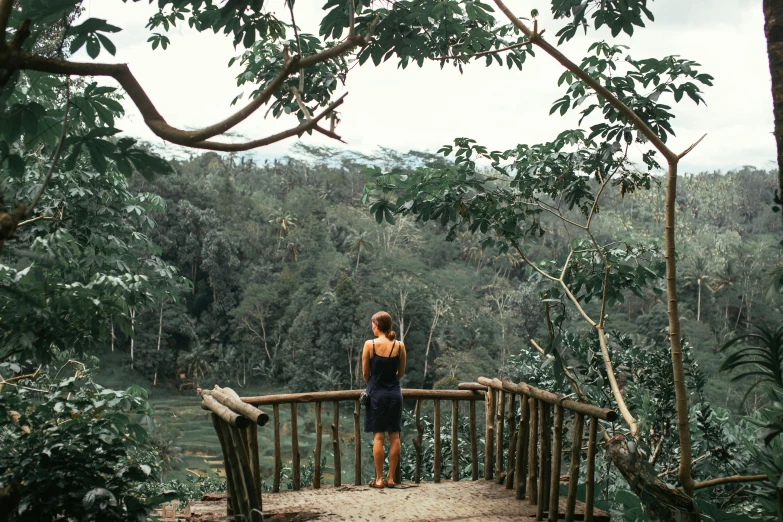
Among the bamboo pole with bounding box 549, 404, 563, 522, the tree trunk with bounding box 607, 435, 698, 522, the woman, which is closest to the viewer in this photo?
the tree trunk with bounding box 607, 435, 698, 522

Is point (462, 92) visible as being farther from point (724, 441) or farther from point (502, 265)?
point (724, 441)

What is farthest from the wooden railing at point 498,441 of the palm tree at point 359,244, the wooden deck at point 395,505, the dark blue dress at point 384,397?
the palm tree at point 359,244

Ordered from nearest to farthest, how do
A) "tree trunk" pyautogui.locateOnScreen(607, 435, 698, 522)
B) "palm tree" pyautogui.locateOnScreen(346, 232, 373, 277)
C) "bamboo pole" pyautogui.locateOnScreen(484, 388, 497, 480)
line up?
"tree trunk" pyautogui.locateOnScreen(607, 435, 698, 522), "bamboo pole" pyautogui.locateOnScreen(484, 388, 497, 480), "palm tree" pyautogui.locateOnScreen(346, 232, 373, 277)

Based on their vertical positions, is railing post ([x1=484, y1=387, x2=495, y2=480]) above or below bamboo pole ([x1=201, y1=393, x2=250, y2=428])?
below

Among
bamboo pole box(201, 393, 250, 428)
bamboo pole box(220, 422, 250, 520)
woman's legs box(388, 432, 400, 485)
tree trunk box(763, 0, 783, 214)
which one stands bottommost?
woman's legs box(388, 432, 400, 485)

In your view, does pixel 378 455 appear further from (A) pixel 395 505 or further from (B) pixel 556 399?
(B) pixel 556 399

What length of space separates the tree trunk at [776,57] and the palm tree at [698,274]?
26.1 metres

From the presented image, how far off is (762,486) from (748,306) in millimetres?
26316

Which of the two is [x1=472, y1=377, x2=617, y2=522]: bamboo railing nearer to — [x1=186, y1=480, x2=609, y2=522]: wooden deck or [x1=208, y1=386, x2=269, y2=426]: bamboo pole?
[x1=186, y1=480, x2=609, y2=522]: wooden deck

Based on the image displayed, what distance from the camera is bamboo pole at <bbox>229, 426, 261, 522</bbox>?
2465mm

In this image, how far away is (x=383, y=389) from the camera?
11.8ft

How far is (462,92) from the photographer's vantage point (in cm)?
5247

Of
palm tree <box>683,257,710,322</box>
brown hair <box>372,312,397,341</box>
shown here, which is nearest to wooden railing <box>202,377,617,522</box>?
brown hair <box>372,312,397,341</box>

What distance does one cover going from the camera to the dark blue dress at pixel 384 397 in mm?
3539
